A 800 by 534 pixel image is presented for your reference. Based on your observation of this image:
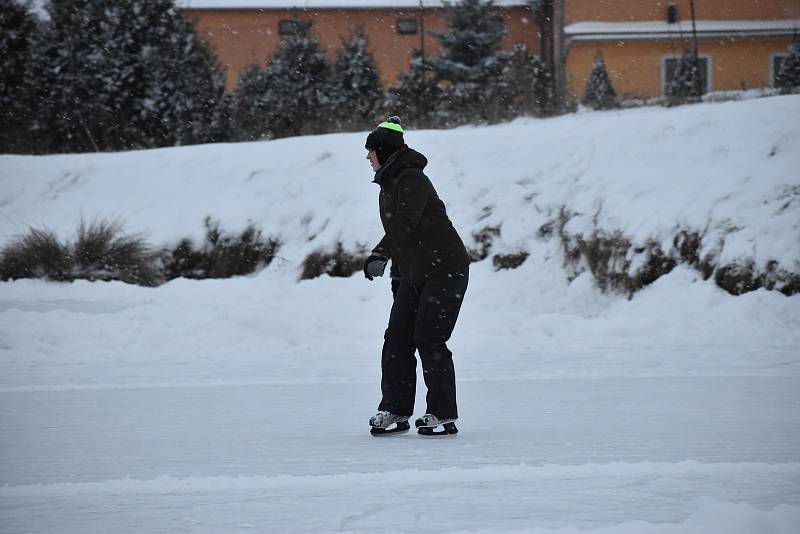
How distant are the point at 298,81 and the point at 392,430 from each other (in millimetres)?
20381

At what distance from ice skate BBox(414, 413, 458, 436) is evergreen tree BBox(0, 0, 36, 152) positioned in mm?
19107

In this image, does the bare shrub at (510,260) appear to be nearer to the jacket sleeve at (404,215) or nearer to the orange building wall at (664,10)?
the jacket sleeve at (404,215)

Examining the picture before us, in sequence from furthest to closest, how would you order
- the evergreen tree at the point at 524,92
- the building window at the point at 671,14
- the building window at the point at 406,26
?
the building window at the point at 406,26 → the building window at the point at 671,14 → the evergreen tree at the point at 524,92

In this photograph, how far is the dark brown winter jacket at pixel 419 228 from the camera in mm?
5859

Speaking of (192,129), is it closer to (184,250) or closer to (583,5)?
(184,250)

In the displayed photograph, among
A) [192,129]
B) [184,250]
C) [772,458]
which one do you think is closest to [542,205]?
[184,250]

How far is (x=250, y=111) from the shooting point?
23.2 m

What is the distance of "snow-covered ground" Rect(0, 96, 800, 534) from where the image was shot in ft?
14.8

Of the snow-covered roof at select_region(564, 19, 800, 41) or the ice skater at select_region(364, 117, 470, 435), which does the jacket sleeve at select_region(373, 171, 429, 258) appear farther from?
the snow-covered roof at select_region(564, 19, 800, 41)

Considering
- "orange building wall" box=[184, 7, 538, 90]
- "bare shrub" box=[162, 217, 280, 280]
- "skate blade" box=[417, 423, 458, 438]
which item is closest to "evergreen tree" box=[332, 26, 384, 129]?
"orange building wall" box=[184, 7, 538, 90]

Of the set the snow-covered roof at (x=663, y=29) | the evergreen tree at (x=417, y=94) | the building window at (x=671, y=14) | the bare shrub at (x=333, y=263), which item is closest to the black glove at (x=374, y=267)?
the bare shrub at (x=333, y=263)

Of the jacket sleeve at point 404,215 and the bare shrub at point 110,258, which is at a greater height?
the jacket sleeve at point 404,215

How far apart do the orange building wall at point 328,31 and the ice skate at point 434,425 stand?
3318cm

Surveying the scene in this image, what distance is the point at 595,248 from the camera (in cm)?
1171
